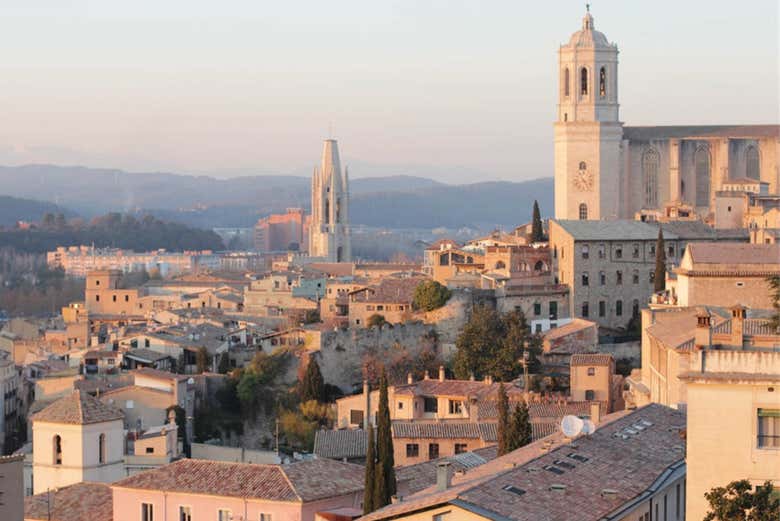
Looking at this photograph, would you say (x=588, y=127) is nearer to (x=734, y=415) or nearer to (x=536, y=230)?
(x=536, y=230)

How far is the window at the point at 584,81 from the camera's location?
213ft

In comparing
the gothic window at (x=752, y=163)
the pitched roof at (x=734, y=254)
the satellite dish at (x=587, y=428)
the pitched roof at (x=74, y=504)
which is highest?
the gothic window at (x=752, y=163)

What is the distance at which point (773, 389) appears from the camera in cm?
1568

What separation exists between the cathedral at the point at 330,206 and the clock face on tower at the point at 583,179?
57113mm

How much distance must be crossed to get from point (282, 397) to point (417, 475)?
16959mm

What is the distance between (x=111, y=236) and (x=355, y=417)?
135 metres

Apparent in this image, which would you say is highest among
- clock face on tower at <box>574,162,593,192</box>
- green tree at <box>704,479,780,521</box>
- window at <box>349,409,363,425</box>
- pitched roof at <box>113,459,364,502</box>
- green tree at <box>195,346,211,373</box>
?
clock face on tower at <box>574,162,593,192</box>

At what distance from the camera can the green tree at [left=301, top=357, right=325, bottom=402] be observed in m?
46.1

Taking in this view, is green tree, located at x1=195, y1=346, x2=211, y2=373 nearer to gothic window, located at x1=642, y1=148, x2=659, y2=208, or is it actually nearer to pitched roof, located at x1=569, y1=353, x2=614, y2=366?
pitched roof, located at x1=569, y1=353, x2=614, y2=366

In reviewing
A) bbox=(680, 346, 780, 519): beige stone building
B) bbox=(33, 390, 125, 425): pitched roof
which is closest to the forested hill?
bbox=(33, 390, 125, 425): pitched roof

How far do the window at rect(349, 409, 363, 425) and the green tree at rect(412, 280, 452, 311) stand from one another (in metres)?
6.51

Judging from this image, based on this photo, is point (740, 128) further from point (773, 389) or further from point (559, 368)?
point (773, 389)

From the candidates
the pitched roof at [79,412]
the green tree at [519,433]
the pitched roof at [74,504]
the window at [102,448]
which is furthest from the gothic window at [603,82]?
the pitched roof at [74,504]

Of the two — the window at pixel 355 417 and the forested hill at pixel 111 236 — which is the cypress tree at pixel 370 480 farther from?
the forested hill at pixel 111 236
